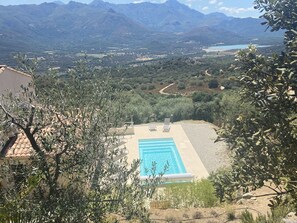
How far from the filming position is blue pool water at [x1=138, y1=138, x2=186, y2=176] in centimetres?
1861

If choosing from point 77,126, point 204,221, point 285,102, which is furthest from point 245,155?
point 204,221

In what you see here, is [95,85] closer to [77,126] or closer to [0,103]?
[77,126]

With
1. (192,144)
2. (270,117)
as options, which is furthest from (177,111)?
(270,117)

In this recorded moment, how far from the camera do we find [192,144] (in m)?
20.8

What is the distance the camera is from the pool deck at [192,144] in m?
16.9

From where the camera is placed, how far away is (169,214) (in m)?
9.45

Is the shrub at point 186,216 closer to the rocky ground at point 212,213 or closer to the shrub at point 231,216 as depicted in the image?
the rocky ground at point 212,213

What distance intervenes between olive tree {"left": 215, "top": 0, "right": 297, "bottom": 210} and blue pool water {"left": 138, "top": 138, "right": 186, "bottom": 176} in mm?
13902

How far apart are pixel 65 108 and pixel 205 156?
1392 cm

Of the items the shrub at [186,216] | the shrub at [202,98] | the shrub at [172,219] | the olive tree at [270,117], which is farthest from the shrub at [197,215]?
the shrub at [202,98]

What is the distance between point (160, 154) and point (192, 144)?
6.36 ft

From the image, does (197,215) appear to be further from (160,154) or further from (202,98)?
(202,98)

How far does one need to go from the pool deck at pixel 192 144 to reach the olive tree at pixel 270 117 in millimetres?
11800

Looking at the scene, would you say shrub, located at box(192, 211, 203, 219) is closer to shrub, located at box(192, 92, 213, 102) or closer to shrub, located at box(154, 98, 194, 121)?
shrub, located at box(154, 98, 194, 121)
